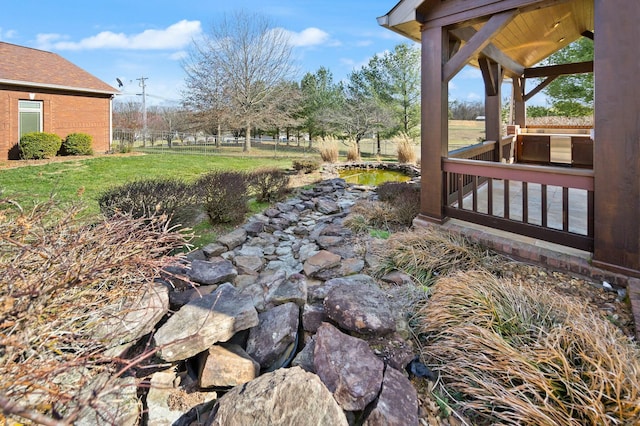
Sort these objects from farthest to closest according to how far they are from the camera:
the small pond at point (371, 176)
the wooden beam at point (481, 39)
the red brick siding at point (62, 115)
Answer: the red brick siding at point (62, 115) → the small pond at point (371, 176) → the wooden beam at point (481, 39)

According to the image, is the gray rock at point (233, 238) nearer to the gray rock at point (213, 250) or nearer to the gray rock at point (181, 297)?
the gray rock at point (213, 250)

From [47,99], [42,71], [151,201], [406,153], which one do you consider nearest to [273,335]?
[151,201]

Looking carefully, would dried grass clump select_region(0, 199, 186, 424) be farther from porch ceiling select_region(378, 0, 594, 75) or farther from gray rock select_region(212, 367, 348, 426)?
porch ceiling select_region(378, 0, 594, 75)

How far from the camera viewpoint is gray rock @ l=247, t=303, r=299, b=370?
7.47 feet

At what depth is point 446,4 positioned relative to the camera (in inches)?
161

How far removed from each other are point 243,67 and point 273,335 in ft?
72.7

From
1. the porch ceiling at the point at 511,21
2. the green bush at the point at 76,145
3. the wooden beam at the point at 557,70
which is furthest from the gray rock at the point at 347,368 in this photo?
the green bush at the point at 76,145

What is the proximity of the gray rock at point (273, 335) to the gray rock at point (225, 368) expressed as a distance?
0.11 m

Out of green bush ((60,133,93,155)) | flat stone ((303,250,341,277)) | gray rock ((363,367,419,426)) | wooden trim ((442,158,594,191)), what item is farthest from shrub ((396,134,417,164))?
green bush ((60,133,93,155))

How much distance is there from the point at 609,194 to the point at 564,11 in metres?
3.76

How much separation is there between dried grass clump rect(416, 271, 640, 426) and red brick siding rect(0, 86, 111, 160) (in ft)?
53.1

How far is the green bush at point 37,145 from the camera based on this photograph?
Answer: 1242 cm

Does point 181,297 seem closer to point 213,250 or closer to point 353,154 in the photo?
point 213,250

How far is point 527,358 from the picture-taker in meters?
1.91
